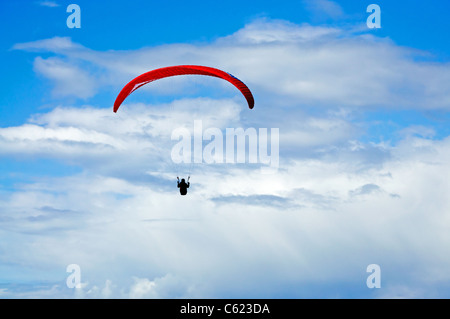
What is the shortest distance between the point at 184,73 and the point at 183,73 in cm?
9

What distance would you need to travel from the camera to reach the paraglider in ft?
161

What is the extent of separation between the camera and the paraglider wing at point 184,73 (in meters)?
48.9

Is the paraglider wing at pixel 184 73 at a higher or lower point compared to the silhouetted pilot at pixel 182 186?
higher

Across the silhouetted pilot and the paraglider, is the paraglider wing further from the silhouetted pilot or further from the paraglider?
the silhouetted pilot

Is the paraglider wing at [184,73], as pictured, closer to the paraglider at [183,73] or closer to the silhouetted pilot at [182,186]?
the paraglider at [183,73]

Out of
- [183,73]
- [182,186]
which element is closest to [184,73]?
[183,73]

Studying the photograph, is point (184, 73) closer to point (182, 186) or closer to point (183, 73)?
point (183, 73)

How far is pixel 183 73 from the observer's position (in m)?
50.7

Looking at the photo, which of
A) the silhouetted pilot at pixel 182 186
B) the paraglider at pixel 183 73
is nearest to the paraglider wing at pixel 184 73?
the paraglider at pixel 183 73
